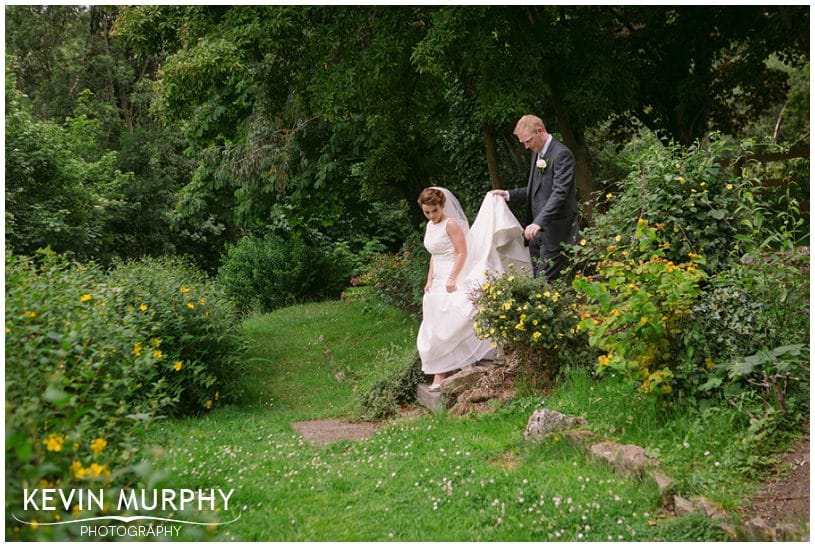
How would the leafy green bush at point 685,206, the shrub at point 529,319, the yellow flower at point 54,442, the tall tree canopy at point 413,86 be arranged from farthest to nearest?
1. the tall tree canopy at point 413,86
2. the shrub at point 529,319
3. the leafy green bush at point 685,206
4. the yellow flower at point 54,442

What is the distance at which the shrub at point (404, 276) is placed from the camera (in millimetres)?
12422

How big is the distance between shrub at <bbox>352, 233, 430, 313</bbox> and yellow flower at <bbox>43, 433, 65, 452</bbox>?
9039 millimetres

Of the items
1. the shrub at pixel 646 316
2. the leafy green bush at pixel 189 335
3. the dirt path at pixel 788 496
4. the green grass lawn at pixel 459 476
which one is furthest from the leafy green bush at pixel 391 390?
the dirt path at pixel 788 496

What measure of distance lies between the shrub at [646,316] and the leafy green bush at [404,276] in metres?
6.65

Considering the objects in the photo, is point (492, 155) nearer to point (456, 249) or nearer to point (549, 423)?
point (456, 249)

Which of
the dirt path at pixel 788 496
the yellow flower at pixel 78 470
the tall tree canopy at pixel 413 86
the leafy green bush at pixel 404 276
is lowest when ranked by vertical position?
the dirt path at pixel 788 496

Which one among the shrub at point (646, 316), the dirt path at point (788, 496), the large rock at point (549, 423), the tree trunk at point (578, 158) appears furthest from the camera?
the tree trunk at point (578, 158)

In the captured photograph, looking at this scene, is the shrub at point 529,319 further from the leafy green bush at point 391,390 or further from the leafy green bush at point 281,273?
the leafy green bush at point 281,273

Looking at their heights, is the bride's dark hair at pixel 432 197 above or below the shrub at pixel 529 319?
above

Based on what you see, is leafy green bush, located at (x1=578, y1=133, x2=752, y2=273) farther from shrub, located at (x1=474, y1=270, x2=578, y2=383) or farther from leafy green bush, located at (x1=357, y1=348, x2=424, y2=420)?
leafy green bush, located at (x1=357, y1=348, x2=424, y2=420)

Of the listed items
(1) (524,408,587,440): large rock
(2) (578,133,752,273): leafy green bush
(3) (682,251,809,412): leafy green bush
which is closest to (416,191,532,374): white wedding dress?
(2) (578,133,752,273): leafy green bush

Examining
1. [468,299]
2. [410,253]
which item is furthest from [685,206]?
[410,253]

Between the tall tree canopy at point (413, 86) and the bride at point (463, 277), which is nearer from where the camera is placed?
the bride at point (463, 277)

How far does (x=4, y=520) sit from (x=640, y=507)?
11.0ft
